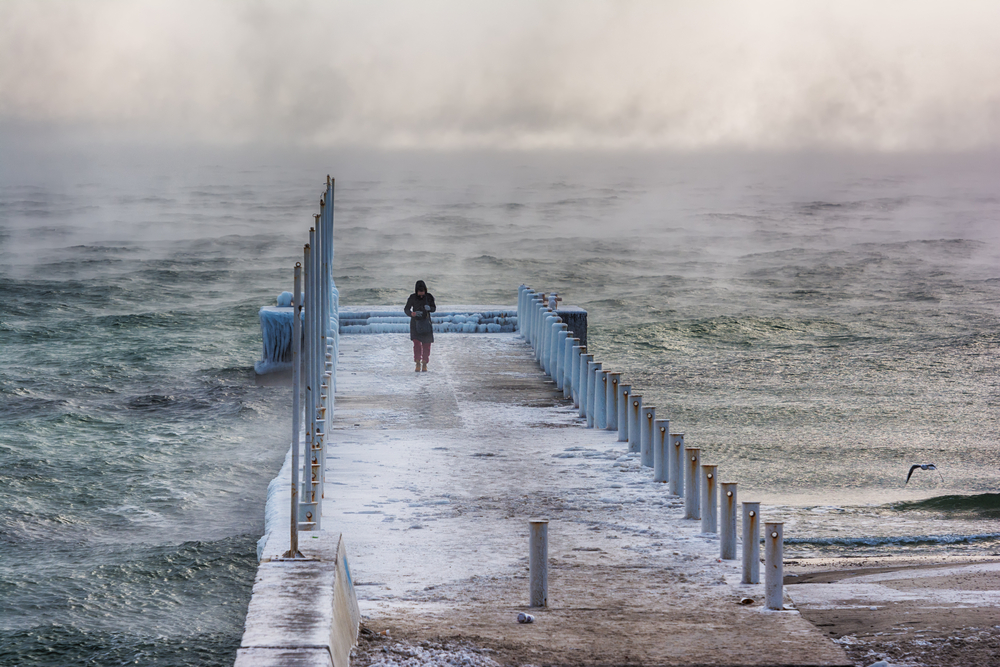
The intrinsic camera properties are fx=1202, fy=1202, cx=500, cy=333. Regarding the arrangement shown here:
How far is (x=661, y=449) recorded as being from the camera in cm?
1251

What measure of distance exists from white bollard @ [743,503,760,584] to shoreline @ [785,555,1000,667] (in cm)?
56

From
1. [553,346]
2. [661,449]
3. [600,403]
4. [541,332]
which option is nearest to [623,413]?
[600,403]

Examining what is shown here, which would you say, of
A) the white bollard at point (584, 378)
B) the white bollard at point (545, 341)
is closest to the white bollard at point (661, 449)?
the white bollard at point (584, 378)

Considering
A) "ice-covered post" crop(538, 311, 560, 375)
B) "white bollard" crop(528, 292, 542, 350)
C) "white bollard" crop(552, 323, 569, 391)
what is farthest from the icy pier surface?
"white bollard" crop(528, 292, 542, 350)

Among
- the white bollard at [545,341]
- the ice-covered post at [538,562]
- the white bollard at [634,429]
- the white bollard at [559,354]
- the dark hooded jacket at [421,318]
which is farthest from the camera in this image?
the white bollard at [545,341]

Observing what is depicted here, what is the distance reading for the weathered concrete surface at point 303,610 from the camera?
19.9 feet

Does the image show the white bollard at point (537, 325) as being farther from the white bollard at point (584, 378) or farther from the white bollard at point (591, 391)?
the white bollard at point (591, 391)

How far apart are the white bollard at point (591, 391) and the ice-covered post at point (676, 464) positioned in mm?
3284

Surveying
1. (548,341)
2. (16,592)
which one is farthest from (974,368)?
(16,592)

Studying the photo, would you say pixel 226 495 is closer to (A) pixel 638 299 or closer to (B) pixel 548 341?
(B) pixel 548 341

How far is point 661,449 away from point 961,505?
565 cm

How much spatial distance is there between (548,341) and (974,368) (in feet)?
70.6

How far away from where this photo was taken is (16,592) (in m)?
15.7

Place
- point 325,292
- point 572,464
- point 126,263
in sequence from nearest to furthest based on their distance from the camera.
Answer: point 572,464 → point 325,292 → point 126,263
